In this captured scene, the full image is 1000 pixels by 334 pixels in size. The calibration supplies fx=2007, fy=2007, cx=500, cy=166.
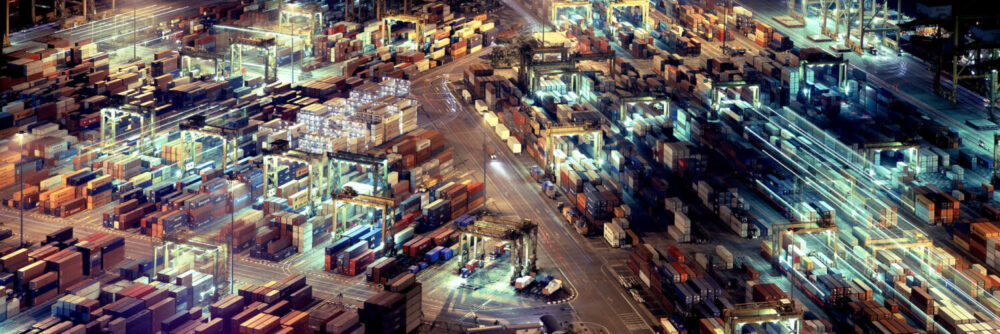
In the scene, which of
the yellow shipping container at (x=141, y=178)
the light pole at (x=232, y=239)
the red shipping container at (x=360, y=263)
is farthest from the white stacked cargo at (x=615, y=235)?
the yellow shipping container at (x=141, y=178)

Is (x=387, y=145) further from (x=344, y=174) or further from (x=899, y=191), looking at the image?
(x=899, y=191)

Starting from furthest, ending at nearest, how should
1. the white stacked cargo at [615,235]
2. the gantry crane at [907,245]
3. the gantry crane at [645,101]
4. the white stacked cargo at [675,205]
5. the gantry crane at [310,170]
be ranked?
the gantry crane at [645,101]
the gantry crane at [310,170]
the white stacked cargo at [675,205]
the white stacked cargo at [615,235]
the gantry crane at [907,245]

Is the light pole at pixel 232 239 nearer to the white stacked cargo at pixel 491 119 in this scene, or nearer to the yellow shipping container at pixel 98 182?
the yellow shipping container at pixel 98 182

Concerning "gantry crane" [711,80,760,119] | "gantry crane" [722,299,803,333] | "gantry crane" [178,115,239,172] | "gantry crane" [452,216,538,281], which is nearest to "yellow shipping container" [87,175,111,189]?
"gantry crane" [178,115,239,172]

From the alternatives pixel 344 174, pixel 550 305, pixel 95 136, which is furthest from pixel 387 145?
pixel 550 305

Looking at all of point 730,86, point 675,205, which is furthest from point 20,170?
point 730,86

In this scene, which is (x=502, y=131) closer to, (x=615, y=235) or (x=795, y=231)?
(x=615, y=235)

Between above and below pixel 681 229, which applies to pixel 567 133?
above
